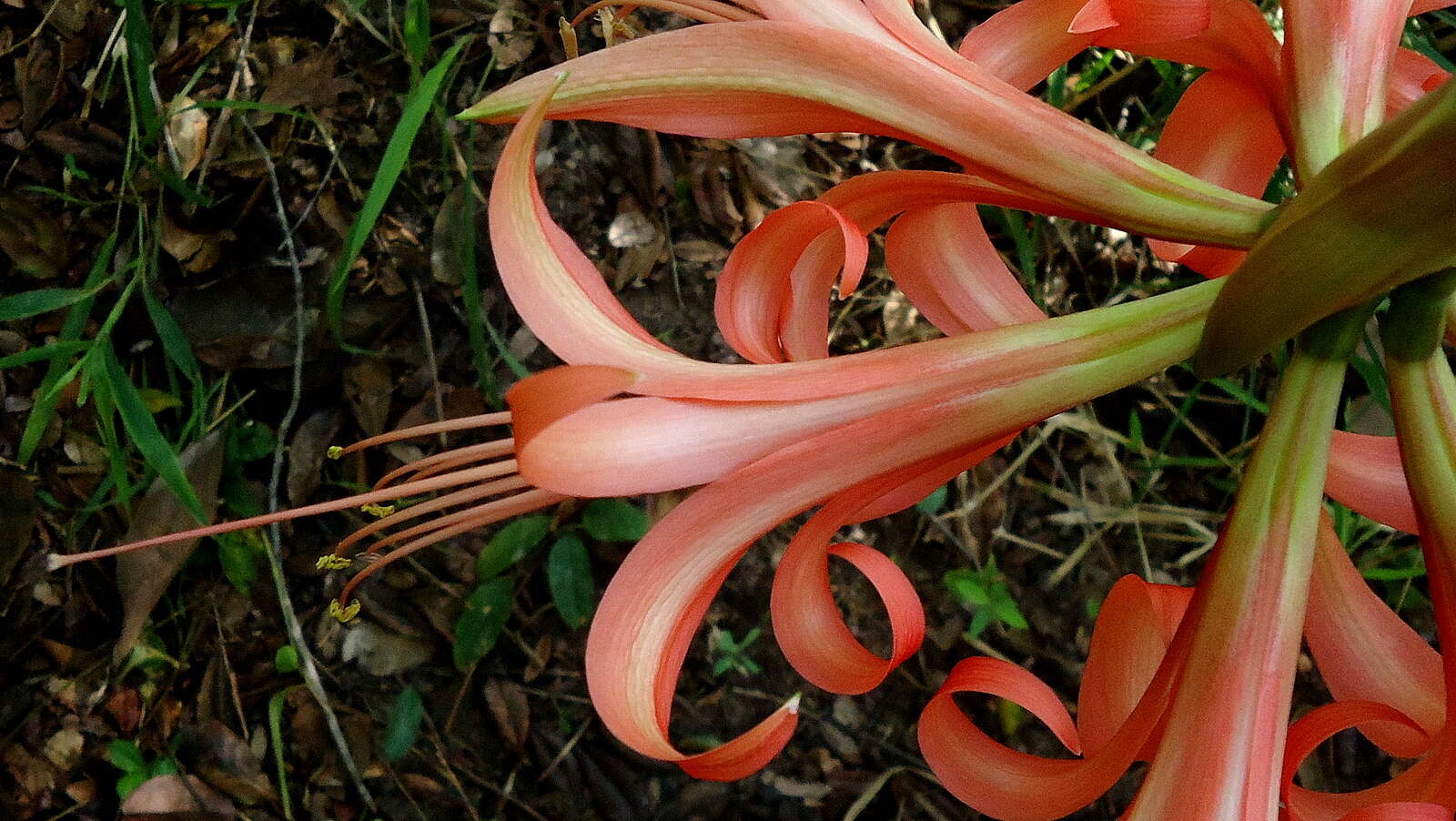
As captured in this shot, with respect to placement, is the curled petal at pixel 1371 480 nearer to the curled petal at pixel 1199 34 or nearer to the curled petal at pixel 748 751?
the curled petal at pixel 1199 34

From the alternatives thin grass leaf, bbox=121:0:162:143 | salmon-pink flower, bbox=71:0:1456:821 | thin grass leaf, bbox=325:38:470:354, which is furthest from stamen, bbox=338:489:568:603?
thin grass leaf, bbox=121:0:162:143

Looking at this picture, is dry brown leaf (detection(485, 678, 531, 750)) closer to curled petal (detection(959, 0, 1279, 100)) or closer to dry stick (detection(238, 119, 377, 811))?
→ dry stick (detection(238, 119, 377, 811))

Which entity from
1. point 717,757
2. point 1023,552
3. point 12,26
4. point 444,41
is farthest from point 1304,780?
point 12,26

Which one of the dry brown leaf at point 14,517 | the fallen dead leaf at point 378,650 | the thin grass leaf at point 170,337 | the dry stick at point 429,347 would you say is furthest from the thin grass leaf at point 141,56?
the fallen dead leaf at point 378,650

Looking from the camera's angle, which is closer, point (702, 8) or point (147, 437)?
point (702, 8)

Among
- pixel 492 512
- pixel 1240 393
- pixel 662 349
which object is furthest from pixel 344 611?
pixel 1240 393

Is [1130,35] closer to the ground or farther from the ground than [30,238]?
farther from the ground

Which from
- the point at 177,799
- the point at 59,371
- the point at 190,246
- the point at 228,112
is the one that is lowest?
the point at 177,799

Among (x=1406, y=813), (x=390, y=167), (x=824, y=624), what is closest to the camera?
(x=1406, y=813)

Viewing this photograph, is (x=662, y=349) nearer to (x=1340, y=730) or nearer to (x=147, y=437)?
(x=1340, y=730)
